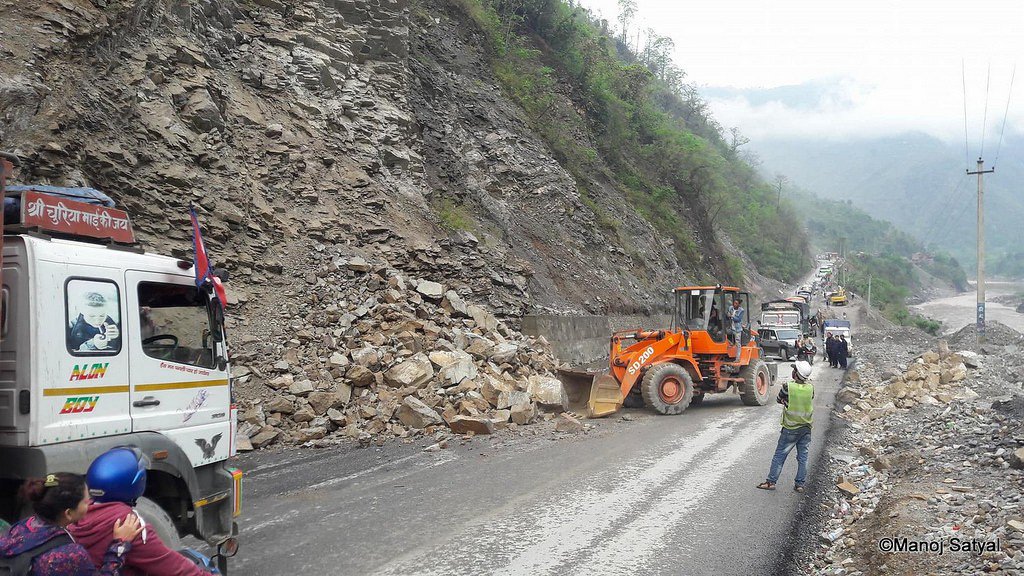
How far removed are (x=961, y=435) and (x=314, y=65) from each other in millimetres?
16201

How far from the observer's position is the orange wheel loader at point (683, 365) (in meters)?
12.9

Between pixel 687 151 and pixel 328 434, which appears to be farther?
pixel 687 151

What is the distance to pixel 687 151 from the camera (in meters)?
39.7

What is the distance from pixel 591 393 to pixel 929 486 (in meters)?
6.39

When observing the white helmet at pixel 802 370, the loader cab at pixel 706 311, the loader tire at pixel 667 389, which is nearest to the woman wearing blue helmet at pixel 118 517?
the white helmet at pixel 802 370

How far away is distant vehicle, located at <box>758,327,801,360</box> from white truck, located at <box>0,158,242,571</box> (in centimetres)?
2431

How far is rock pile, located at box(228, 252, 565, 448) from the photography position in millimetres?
10242

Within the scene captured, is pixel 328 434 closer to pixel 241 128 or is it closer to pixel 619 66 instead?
pixel 241 128

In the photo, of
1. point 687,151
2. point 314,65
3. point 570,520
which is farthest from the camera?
point 687,151

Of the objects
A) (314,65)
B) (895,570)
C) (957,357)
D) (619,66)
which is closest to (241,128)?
(314,65)

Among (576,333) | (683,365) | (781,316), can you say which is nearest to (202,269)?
(683,365)

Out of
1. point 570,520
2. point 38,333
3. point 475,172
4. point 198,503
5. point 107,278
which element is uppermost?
point 475,172

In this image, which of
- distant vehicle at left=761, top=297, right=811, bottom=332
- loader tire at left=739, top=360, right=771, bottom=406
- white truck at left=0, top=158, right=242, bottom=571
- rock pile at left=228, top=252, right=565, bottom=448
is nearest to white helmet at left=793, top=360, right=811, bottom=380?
rock pile at left=228, top=252, right=565, bottom=448

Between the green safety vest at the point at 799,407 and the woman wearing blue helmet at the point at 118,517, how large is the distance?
21.7 feet
